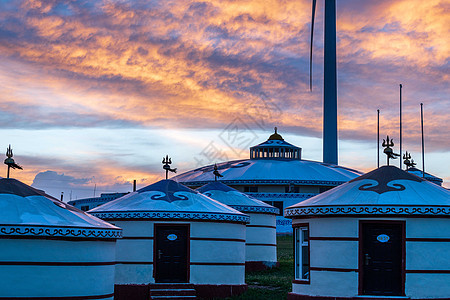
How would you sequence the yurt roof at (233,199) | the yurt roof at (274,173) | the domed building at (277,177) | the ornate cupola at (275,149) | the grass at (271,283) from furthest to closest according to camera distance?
the ornate cupola at (275,149), the yurt roof at (274,173), the domed building at (277,177), the yurt roof at (233,199), the grass at (271,283)

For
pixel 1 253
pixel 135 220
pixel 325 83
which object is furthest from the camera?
pixel 325 83

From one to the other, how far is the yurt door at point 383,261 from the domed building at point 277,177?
38355 millimetres

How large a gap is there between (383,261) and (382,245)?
37 cm

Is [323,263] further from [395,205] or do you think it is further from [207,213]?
[207,213]

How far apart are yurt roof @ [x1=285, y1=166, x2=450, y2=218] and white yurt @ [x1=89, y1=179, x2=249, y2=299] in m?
2.88

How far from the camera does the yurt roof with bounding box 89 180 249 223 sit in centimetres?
2138

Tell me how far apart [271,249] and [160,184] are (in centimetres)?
939

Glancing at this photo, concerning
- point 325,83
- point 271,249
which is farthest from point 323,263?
point 325,83

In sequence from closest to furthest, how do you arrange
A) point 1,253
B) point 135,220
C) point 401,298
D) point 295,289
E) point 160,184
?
point 1,253, point 401,298, point 295,289, point 135,220, point 160,184

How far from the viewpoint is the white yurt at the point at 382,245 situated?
17641mm

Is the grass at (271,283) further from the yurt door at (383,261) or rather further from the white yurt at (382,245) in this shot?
the yurt door at (383,261)

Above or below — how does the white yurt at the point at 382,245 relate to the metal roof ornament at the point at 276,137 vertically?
below

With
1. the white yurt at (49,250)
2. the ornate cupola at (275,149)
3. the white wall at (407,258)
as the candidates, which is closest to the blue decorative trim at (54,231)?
the white yurt at (49,250)

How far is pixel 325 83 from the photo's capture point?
240 ft
